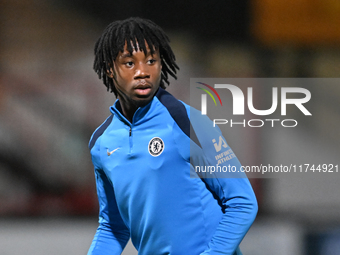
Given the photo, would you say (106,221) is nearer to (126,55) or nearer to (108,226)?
(108,226)

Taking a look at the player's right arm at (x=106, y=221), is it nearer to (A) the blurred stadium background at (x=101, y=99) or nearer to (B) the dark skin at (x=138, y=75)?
(B) the dark skin at (x=138, y=75)

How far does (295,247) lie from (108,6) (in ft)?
8.55

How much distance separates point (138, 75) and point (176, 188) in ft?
1.24

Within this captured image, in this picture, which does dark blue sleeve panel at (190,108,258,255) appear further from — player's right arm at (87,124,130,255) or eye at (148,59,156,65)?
player's right arm at (87,124,130,255)

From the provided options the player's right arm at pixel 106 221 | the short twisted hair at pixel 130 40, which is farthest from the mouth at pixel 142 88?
the player's right arm at pixel 106 221

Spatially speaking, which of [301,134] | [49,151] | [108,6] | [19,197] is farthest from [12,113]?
[301,134]

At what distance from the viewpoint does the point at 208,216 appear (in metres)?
1.14

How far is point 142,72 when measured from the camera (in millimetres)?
1165

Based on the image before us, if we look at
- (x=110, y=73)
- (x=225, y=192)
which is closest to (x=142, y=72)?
(x=110, y=73)

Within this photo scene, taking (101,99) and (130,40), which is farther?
(101,99)

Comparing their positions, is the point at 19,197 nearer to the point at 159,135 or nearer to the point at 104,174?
the point at 104,174

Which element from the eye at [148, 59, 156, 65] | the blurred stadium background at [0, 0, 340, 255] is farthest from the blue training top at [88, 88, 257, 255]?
the blurred stadium background at [0, 0, 340, 255]

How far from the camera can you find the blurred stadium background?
3.07 m

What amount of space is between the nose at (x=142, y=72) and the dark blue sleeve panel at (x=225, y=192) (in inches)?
7.6
